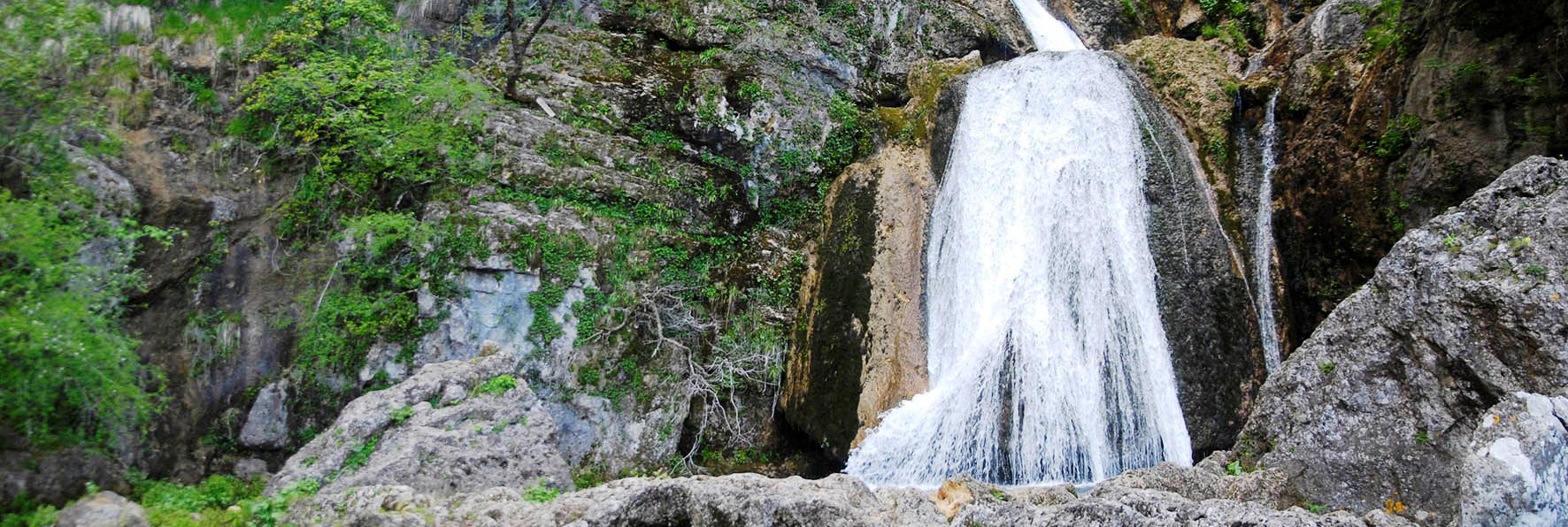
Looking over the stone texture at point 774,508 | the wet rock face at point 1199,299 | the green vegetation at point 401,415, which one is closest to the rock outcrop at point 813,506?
the stone texture at point 774,508

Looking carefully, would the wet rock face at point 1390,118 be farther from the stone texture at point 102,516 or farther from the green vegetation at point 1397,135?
the stone texture at point 102,516

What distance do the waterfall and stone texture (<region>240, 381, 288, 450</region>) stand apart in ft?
42.2

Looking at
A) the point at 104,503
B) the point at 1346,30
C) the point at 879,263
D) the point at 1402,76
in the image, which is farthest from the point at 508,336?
the point at 1346,30

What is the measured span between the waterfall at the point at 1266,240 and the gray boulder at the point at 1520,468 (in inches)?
232

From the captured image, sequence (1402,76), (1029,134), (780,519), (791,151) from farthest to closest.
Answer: (791,151), (1029,134), (1402,76), (780,519)

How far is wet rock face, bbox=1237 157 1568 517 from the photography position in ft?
17.0

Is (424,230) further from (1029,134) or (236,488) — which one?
(1029,134)

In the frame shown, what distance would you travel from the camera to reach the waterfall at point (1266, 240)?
10.0 meters

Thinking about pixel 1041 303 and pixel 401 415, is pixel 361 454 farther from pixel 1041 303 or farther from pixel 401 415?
pixel 1041 303

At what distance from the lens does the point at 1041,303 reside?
10.6 metres

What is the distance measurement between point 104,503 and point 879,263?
978cm

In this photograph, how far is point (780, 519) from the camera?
4.59m

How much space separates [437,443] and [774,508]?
4.03 metres

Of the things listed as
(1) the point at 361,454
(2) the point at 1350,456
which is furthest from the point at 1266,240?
(1) the point at 361,454
